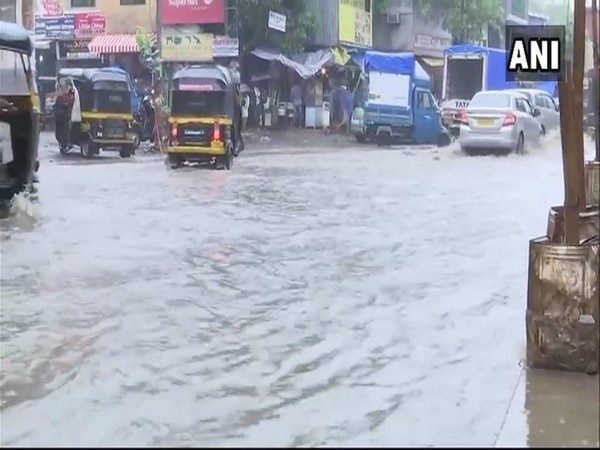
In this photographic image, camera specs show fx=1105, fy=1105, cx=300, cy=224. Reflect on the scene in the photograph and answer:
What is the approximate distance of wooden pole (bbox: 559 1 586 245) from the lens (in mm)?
6266

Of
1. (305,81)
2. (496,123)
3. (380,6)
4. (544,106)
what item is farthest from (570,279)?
(380,6)

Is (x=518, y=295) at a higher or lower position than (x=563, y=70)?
lower

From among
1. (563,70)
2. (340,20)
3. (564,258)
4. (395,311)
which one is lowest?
(395,311)

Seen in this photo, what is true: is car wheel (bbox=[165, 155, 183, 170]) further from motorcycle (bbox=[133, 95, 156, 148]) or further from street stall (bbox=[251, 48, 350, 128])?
street stall (bbox=[251, 48, 350, 128])

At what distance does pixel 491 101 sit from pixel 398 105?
607 centimetres

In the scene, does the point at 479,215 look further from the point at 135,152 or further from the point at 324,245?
the point at 135,152

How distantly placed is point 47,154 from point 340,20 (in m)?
13.0

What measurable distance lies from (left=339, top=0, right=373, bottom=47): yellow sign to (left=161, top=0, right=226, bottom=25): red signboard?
4.16 m

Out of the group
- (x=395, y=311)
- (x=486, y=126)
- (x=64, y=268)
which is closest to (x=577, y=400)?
(x=395, y=311)

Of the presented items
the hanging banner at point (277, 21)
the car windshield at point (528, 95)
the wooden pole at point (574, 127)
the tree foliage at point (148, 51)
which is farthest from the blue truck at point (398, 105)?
the wooden pole at point (574, 127)

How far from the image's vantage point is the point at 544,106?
3038 centimetres

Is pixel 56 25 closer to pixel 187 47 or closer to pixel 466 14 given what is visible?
pixel 187 47

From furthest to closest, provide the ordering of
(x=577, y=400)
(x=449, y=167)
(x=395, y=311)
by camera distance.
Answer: (x=449, y=167) → (x=395, y=311) → (x=577, y=400)

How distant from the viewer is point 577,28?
6.31 m
